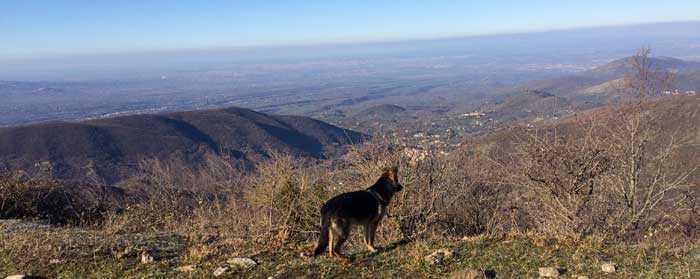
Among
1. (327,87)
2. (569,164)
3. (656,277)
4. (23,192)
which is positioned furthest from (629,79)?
(327,87)

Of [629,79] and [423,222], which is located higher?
[629,79]

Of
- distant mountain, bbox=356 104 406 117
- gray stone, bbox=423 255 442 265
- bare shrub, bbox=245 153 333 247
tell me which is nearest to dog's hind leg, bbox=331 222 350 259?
gray stone, bbox=423 255 442 265

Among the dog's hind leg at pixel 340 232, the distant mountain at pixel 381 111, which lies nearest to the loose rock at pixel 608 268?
the dog's hind leg at pixel 340 232

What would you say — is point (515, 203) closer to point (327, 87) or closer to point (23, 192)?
point (23, 192)

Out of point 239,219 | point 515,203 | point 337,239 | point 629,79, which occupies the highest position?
point 629,79

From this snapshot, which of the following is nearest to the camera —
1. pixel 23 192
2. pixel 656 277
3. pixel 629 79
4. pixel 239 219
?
pixel 656 277

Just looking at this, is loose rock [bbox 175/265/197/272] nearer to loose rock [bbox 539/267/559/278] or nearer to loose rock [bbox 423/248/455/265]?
loose rock [bbox 423/248/455/265]
